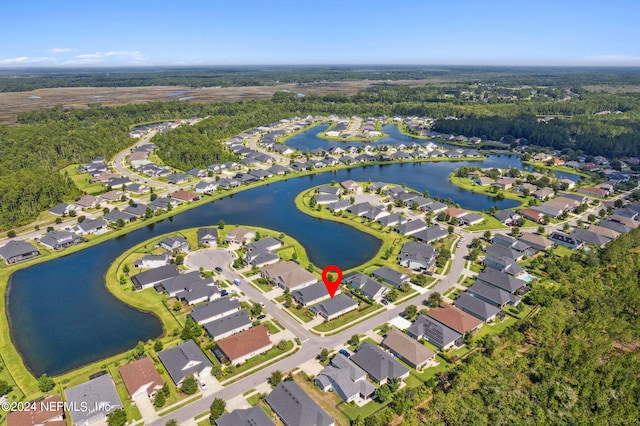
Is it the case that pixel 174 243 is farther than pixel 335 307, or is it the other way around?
pixel 174 243

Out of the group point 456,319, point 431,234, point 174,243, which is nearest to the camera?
point 456,319

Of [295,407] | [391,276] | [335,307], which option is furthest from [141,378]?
[391,276]

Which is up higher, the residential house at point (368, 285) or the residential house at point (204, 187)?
the residential house at point (204, 187)

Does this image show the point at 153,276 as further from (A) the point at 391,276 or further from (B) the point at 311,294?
(A) the point at 391,276

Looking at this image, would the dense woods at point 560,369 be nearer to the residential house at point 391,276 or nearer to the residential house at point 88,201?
the residential house at point 391,276

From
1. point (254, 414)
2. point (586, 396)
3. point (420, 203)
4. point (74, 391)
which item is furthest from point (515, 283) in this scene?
point (74, 391)

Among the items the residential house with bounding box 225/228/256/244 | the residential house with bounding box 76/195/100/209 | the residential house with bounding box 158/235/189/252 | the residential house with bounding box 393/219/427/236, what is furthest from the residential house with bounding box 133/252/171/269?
the residential house with bounding box 393/219/427/236

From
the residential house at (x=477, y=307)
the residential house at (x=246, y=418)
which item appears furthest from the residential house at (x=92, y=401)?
the residential house at (x=477, y=307)
